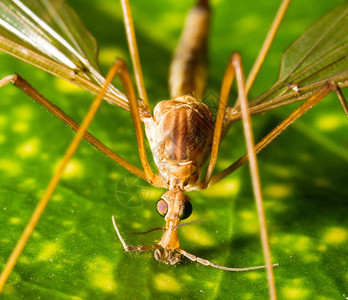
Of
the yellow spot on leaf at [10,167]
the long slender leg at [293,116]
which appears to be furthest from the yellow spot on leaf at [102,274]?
the long slender leg at [293,116]

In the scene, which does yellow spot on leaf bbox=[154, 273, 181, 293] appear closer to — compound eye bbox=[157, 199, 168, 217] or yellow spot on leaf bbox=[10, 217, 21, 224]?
compound eye bbox=[157, 199, 168, 217]

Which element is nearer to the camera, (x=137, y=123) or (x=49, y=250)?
(x=49, y=250)

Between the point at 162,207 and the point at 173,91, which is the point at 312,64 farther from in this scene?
the point at 162,207

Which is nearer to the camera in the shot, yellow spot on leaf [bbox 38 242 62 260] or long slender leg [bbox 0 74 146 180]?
yellow spot on leaf [bbox 38 242 62 260]

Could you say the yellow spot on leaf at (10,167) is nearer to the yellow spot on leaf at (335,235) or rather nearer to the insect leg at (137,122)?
the insect leg at (137,122)

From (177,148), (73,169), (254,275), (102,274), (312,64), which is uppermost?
(312,64)

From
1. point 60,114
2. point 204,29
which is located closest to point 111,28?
point 204,29

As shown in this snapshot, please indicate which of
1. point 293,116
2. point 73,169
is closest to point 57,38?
point 73,169

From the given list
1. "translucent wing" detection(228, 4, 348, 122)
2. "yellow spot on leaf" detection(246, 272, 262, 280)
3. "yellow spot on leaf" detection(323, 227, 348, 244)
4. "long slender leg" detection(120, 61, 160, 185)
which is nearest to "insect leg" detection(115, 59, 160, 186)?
"long slender leg" detection(120, 61, 160, 185)
